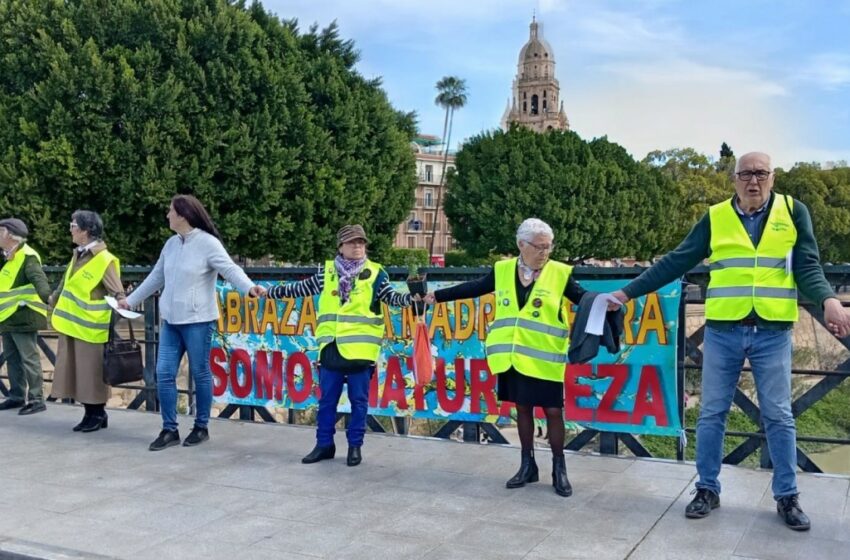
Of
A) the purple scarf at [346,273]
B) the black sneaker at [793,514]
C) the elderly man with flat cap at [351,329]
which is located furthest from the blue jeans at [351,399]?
the black sneaker at [793,514]

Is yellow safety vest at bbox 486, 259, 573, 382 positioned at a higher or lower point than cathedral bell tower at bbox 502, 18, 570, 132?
lower

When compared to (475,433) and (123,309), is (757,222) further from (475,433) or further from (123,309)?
(123,309)

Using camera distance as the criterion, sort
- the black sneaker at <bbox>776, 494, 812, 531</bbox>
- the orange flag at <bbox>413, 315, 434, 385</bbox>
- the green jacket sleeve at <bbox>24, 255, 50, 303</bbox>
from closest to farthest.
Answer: the black sneaker at <bbox>776, 494, 812, 531</bbox> → the orange flag at <bbox>413, 315, 434, 385</bbox> → the green jacket sleeve at <bbox>24, 255, 50, 303</bbox>

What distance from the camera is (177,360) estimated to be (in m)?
6.36

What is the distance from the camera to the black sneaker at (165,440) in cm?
624

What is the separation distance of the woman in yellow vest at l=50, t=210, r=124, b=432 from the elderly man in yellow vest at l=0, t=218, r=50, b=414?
0.64m

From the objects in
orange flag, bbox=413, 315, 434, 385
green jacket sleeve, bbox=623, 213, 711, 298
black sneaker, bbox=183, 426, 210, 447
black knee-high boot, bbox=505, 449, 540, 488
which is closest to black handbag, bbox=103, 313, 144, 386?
black sneaker, bbox=183, 426, 210, 447

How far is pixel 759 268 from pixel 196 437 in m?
4.34

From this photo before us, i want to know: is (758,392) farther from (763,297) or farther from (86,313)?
(86,313)

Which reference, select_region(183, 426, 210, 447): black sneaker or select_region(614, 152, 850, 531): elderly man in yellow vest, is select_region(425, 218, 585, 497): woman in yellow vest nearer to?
select_region(614, 152, 850, 531): elderly man in yellow vest

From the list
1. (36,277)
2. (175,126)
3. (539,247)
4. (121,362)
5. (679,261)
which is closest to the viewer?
(679,261)

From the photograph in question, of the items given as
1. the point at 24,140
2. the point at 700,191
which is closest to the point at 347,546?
the point at 24,140

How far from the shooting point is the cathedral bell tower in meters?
131

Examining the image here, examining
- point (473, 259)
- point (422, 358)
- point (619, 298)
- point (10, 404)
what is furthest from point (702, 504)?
point (473, 259)
